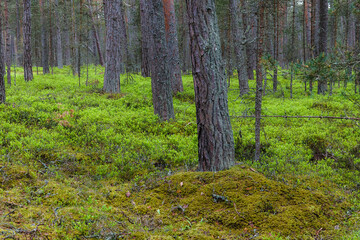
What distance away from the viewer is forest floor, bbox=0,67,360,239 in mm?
3395

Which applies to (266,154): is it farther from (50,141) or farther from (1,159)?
(1,159)

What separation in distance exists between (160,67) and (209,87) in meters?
4.20

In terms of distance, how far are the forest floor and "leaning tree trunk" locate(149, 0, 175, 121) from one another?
54cm

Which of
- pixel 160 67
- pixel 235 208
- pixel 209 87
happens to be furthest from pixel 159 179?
pixel 160 67

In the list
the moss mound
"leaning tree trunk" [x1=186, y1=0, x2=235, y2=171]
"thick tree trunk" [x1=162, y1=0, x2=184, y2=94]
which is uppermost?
"thick tree trunk" [x1=162, y1=0, x2=184, y2=94]

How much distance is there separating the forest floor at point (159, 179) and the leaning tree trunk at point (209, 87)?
442 millimetres

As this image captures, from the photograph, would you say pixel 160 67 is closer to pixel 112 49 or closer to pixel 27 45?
pixel 112 49

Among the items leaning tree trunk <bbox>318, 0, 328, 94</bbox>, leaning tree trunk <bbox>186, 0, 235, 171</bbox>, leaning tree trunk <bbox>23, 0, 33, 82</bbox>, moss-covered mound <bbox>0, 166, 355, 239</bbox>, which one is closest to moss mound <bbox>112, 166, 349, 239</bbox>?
moss-covered mound <bbox>0, 166, 355, 239</bbox>

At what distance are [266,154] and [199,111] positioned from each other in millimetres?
2717

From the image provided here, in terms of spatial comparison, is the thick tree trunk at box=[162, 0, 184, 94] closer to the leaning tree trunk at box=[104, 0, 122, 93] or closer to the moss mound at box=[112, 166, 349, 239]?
the leaning tree trunk at box=[104, 0, 122, 93]

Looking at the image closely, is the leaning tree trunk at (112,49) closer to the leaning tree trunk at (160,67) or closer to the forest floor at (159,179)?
the forest floor at (159,179)

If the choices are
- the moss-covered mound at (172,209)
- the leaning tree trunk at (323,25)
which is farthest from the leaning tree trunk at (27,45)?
the leaning tree trunk at (323,25)

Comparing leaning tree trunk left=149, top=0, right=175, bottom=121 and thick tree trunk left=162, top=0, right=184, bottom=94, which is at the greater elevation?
thick tree trunk left=162, top=0, right=184, bottom=94

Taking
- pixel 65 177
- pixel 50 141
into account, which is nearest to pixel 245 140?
pixel 65 177
